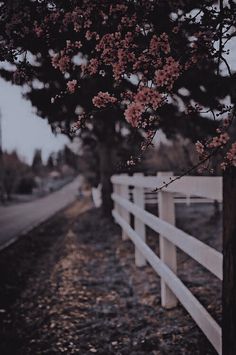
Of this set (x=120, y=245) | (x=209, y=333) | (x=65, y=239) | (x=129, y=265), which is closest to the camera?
(x=209, y=333)

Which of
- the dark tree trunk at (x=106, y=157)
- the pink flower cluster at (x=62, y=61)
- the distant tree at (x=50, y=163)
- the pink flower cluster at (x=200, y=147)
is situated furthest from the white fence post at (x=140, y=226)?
the distant tree at (x=50, y=163)

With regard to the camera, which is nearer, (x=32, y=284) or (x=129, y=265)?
(x=32, y=284)

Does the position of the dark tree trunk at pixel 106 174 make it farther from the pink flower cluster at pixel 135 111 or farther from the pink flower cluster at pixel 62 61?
the pink flower cluster at pixel 135 111

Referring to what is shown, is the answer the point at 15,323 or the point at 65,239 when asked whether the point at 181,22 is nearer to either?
the point at 15,323

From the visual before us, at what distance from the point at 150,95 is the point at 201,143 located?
0.46m

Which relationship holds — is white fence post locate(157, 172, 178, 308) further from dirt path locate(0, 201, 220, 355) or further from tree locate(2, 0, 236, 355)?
tree locate(2, 0, 236, 355)

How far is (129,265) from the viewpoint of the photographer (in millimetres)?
8094

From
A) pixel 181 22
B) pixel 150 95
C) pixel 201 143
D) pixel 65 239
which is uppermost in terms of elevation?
pixel 181 22

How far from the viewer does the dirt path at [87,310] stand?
421 centimetres

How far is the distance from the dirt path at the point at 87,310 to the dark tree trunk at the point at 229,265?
90cm

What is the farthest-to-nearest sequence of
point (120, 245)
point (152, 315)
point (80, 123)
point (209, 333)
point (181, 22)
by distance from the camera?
point (120, 245) < point (152, 315) < point (209, 333) < point (80, 123) < point (181, 22)

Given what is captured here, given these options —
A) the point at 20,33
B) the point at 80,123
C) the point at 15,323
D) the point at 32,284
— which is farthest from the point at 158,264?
the point at 20,33

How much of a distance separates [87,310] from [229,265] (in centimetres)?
290

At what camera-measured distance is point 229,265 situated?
116 inches
